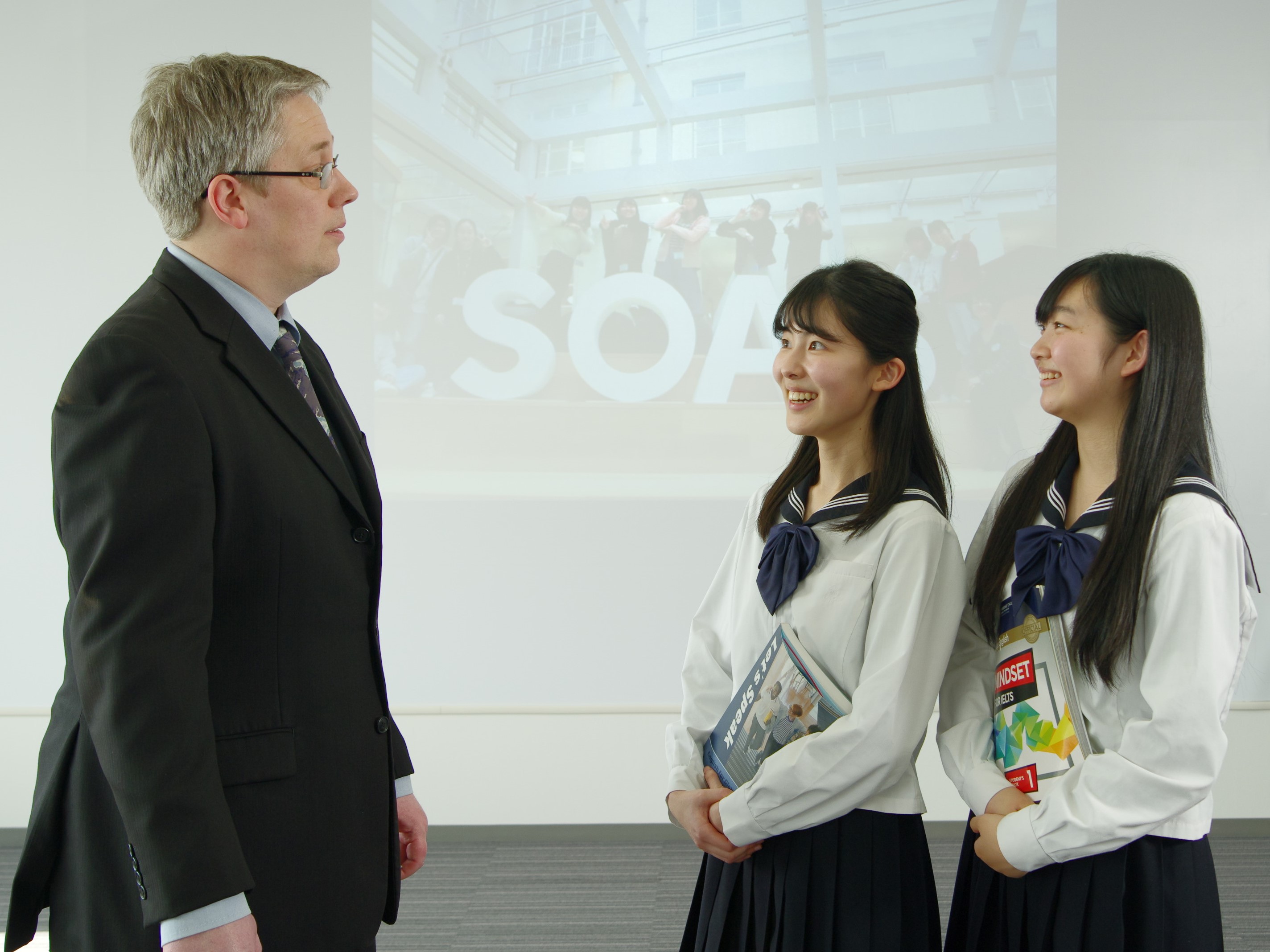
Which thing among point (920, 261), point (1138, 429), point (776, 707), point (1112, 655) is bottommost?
point (776, 707)

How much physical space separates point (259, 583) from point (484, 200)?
2.52 meters

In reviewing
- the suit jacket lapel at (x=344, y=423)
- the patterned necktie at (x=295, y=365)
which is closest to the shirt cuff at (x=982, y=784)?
the suit jacket lapel at (x=344, y=423)

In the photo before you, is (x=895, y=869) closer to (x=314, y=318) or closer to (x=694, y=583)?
(x=694, y=583)

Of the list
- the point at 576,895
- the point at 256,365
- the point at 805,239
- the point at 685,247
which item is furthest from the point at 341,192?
the point at 576,895

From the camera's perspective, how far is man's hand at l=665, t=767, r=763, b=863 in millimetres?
1415

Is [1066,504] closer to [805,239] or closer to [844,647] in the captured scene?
[844,647]

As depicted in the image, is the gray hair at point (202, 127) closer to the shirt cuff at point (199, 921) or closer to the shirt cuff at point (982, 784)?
the shirt cuff at point (199, 921)

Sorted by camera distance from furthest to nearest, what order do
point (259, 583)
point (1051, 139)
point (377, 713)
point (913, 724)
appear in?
point (1051, 139) < point (913, 724) < point (377, 713) < point (259, 583)

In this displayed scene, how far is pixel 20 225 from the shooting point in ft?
10.8

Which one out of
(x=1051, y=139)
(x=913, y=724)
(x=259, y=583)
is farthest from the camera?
(x=1051, y=139)

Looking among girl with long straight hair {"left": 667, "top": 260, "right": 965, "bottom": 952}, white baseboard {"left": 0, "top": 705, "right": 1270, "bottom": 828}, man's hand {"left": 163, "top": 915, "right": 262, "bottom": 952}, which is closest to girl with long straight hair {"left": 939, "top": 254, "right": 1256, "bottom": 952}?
girl with long straight hair {"left": 667, "top": 260, "right": 965, "bottom": 952}

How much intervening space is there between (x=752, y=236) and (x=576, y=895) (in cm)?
236

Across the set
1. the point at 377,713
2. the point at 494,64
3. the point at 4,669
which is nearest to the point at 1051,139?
the point at 494,64

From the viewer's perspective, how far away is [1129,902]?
1.26 metres
